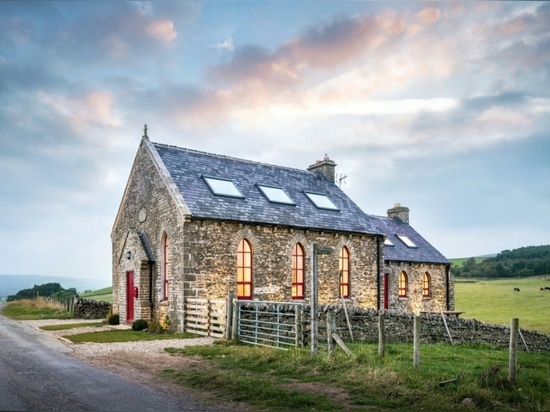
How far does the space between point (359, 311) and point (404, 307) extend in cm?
1548

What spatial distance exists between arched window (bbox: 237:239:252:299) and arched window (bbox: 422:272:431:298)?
57.4 ft

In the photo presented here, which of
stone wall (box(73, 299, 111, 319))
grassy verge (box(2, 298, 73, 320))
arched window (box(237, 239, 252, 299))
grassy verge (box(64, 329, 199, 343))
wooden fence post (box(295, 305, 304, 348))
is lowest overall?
grassy verge (box(2, 298, 73, 320))

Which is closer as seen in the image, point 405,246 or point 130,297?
point 130,297

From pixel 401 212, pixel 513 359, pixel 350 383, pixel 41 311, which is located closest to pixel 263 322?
pixel 350 383

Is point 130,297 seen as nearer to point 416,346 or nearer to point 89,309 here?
point 89,309

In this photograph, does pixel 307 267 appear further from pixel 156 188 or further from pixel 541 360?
pixel 541 360

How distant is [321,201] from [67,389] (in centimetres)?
2000

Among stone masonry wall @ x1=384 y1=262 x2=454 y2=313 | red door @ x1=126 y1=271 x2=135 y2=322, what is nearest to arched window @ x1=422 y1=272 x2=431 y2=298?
stone masonry wall @ x1=384 y1=262 x2=454 y2=313

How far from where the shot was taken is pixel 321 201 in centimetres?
2845

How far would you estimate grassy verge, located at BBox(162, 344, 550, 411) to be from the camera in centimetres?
917

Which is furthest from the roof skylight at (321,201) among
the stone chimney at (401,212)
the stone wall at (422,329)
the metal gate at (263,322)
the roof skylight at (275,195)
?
the stone chimney at (401,212)

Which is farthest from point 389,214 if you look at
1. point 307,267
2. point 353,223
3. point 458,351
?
point 458,351

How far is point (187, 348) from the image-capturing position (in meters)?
15.7

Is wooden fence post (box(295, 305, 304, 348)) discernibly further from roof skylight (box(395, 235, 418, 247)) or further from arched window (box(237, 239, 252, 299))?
roof skylight (box(395, 235, 418, 247))
